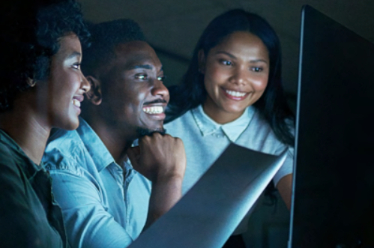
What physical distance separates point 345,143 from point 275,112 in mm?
400

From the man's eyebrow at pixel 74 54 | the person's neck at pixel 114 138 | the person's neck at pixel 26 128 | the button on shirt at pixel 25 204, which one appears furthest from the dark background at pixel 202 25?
the button on shirt at pixel 25 204

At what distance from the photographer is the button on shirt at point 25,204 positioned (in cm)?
93

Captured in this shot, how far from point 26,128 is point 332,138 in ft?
2.83

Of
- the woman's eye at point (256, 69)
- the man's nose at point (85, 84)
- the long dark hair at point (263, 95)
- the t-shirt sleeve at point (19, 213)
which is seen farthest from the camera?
the woman's eye at point (256, 69)

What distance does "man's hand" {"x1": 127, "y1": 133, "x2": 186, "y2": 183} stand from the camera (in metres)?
1.23

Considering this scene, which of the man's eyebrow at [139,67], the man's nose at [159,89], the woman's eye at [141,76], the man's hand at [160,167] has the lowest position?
the man's hand at [160,167]

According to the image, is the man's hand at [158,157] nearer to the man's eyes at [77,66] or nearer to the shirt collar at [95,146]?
the shirt collar at [95,146]

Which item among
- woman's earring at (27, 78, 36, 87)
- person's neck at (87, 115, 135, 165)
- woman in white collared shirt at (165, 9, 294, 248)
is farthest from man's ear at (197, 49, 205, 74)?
woman's earring at (27, 78, 36, 87)

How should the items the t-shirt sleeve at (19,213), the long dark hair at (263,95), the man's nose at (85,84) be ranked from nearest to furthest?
the t-shirt sleeve at (19,213), the man's nose at (85,84), the long dark hair at (263,95)

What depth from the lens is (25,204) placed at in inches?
37.6

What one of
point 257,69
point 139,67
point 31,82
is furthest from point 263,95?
point 31,82

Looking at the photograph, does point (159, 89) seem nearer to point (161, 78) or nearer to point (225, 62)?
point (161, 78)

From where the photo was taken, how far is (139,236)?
1118 millimetres

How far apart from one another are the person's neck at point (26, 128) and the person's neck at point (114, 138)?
17cm
